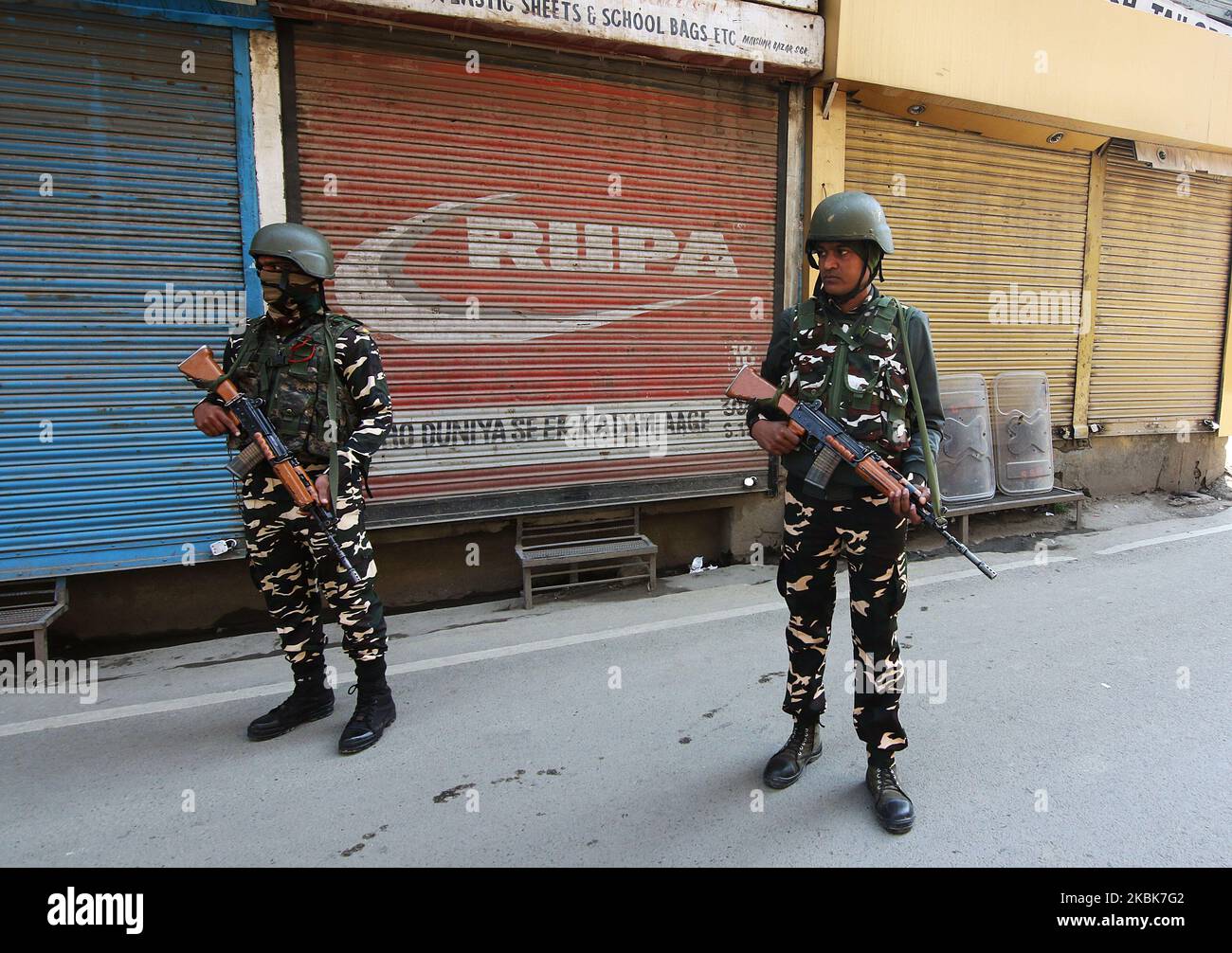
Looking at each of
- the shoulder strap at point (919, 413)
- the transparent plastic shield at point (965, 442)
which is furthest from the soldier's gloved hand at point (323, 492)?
the transparent plastic shield at point (965, 442)

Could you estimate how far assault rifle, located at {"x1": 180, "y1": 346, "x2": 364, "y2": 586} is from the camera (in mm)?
2945

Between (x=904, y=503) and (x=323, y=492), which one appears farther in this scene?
(x=323, y=492)

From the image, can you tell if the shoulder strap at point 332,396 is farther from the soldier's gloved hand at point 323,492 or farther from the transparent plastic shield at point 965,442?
the transparent plastic shield at point 965,442

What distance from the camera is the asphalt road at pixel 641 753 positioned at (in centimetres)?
251

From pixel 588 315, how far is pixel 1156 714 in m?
4.21

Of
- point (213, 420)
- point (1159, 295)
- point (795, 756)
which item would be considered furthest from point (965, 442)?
point (213, 420)

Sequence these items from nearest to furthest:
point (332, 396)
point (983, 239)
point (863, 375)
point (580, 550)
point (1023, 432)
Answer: point (863, 375) < point (332, 396) < point (580, 550) < point (1023, 432) < point (983, 239)

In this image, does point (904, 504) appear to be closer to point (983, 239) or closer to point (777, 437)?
point (777, 437)

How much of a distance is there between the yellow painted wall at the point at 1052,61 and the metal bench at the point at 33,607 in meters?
6.60

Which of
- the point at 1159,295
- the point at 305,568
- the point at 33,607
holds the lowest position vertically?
the point at 33,607

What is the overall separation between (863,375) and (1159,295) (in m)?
8.07

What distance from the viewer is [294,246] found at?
9.70 ft

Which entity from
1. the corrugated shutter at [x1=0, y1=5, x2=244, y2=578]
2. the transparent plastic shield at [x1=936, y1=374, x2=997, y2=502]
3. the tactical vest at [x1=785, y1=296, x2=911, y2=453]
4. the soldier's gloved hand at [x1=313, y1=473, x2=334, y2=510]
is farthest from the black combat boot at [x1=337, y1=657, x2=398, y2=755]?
the transparent plastic shield at [x1=936, y1=374, x2=997, y2=502]

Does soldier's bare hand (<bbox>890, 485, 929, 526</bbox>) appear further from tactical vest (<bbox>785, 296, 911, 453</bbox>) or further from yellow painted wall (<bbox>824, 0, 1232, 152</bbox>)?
yellow painted wall (<bbox>824, 0, 1232, 152</bbox>)
